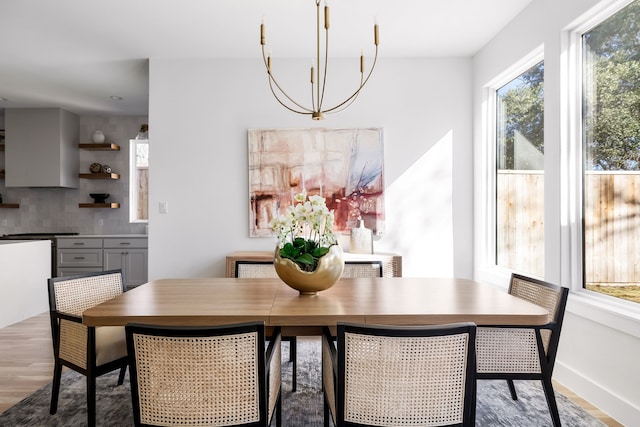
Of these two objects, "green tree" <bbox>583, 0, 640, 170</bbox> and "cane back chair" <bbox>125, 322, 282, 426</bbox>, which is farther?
"green tree" <bbox>583, 0, 640, 170</bbox>

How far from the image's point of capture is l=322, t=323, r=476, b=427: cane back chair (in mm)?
1237

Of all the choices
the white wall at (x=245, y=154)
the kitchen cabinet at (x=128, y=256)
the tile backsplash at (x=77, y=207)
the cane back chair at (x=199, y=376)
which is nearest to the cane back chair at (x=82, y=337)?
the cane back chair at (x=199, y=376)

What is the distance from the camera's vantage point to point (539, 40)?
287cm

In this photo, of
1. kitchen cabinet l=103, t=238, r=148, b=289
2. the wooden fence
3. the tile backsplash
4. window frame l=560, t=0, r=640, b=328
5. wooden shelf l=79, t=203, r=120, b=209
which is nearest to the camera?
the wooden fence

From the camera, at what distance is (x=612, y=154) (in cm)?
232

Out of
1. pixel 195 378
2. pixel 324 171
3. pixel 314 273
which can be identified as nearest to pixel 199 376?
pixel 195 378

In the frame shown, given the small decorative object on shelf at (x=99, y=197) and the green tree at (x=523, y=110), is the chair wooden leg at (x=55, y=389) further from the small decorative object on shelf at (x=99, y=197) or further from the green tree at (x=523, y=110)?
the small decorative object on shelf at (x=99, y=197)

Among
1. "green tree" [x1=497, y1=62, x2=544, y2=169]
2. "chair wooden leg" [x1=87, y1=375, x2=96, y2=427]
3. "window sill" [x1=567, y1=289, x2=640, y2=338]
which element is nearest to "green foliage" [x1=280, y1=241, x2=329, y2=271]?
"chair wooden leg" [x1=87, y1=375, x2=96, y2=427]

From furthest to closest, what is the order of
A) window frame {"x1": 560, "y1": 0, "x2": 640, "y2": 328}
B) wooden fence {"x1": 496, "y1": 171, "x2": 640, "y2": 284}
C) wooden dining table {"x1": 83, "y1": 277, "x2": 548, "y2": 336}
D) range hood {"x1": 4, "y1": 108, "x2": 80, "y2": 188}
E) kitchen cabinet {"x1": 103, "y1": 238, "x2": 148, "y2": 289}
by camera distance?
range hood {"x1": 4, "y1": 108, "x2": 80, "y2": 188}, kitchen cabinet {"x1": 103, "y1": 238, "x2": 148, "y2": 289}, window frame {"x1": 560, "y1": 0, "x2": 640, "y2": 328}, wooden fence {"x1": 496, "y1": 171, "x2": 640, "y2": 284}, wooden dining table {"x1": 83, "y1": 277, "x2": 548, "y2": 336}

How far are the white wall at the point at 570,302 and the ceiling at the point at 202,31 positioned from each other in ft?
0.93

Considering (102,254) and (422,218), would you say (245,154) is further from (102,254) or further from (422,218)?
(102,254)

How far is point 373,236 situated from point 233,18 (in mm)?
2235

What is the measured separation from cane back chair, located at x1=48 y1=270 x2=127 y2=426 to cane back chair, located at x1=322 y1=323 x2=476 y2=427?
3.92 ft

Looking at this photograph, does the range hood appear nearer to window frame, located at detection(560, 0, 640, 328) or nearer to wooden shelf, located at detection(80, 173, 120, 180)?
wooden shelf, located at detection(80, 173, 120, 180)
